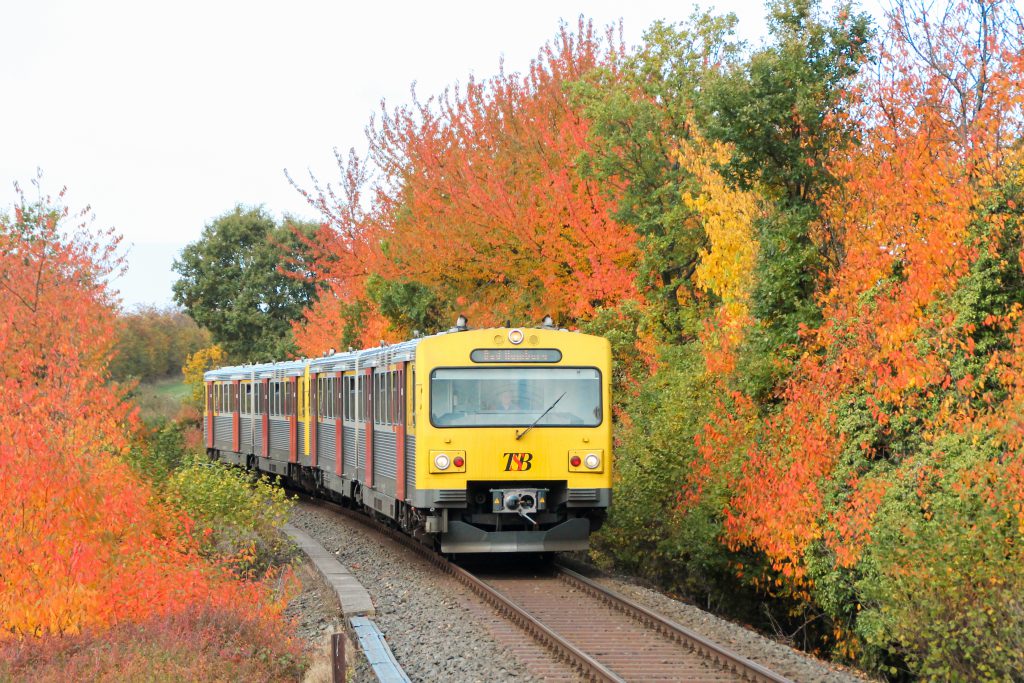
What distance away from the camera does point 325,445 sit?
2308 centimetres

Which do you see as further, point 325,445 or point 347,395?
point 325,445

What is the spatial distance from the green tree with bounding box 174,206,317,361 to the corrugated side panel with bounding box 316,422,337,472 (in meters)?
40.2

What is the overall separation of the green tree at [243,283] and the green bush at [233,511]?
47021 millimetres

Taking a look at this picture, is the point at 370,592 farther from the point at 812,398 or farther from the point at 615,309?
the point at 615,309

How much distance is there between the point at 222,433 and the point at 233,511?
19675 millimetres

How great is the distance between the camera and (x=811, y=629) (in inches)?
691

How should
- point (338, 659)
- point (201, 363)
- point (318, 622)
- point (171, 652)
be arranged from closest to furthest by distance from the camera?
point (338, 659) → point (171, 652) → point (318, 622) → point (201, 363)

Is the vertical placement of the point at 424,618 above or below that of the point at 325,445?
below

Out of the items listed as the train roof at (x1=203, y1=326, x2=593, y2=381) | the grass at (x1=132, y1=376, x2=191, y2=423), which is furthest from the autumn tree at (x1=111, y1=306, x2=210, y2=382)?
the train roof at (x1=203, y1=326, x2=593, y2=381)

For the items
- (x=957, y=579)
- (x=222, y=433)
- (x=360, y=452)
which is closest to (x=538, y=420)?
(x=360, y=452)

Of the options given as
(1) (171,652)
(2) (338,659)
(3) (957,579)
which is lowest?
(1) (171,652)

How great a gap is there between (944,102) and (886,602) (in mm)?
7868

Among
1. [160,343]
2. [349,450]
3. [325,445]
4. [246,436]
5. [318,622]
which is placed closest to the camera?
[318,622]

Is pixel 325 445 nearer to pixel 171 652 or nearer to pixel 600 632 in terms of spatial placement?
pixel 600 632
